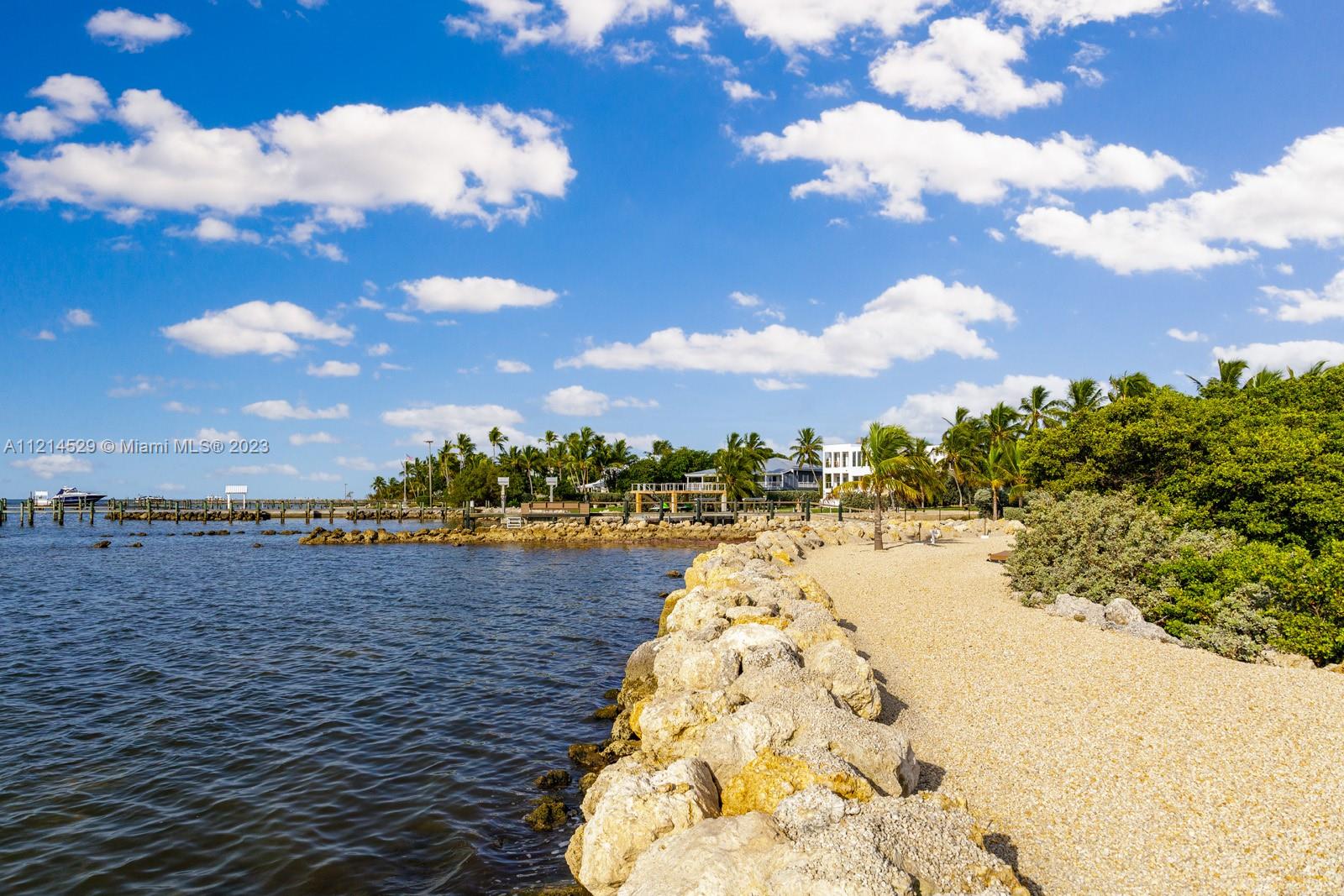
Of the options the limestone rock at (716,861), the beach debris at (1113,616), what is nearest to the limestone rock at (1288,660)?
the beach debris at (1113,616)

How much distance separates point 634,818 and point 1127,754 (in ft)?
21.1

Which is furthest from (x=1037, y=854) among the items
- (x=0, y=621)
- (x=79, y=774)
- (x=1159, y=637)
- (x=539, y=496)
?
(x=539, y=496)

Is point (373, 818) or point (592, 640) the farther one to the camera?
point (592, 640)

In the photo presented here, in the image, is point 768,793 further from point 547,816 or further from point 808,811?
point 547,816

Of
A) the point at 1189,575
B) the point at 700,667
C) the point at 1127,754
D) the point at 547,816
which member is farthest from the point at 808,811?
the point at 1189,575

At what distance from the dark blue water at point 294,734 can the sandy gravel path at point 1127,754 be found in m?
5.36

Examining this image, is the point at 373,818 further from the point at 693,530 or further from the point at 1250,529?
the point at 693,530

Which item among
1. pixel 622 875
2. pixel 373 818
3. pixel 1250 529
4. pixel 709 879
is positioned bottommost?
A: pixel 373 818

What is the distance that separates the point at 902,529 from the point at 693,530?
19.9m

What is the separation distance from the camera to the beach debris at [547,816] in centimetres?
980

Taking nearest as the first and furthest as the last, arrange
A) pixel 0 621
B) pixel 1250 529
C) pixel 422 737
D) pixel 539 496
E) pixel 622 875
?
pixel 622 875 < pixel 422 737 < pixel 1250 529 < pixel 0 621 < pixel 539 496

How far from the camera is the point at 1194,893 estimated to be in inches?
248

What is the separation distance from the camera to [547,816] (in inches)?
391

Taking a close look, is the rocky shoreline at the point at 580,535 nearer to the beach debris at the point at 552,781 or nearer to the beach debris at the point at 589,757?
the beach debris at the point at 589,757
